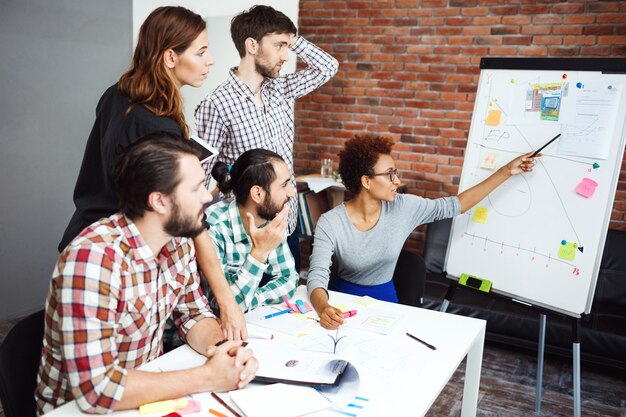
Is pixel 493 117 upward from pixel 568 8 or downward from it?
downward

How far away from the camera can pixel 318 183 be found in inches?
164

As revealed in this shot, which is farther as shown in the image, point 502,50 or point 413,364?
point 502,50

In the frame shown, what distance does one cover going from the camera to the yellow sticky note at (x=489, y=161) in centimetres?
263

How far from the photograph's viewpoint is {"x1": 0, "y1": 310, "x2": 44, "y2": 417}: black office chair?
4.17ft

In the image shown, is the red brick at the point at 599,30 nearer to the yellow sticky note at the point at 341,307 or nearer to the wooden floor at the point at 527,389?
the wooden floor at the point at 527,389

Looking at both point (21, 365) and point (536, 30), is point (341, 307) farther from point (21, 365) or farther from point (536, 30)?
point (536, 30)

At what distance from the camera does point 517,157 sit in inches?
100

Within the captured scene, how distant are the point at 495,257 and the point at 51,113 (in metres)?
2.67

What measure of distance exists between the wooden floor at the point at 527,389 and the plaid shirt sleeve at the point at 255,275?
3.78 ft

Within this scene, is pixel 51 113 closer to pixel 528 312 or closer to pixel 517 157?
pixel 517 157

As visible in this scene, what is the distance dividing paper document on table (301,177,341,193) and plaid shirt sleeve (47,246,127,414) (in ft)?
9.54

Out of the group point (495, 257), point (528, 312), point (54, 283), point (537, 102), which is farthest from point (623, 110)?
point (54, 283)

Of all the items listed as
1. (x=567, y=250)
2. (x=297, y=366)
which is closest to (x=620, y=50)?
(x=567, y=250)

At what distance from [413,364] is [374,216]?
106cm
